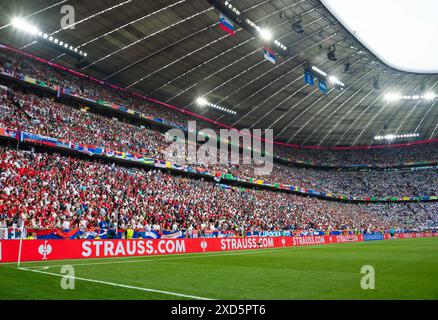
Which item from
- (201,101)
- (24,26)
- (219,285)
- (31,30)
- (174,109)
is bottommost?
(219,285)

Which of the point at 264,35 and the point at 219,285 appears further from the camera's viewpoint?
the point at 264,35

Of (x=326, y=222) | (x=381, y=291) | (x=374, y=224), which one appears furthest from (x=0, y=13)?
(x=374, y=224)

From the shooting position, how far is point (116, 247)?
1869 cm

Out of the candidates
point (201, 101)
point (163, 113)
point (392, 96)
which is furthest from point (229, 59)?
point (392, 96)

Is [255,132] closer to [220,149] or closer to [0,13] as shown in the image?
[220,149]

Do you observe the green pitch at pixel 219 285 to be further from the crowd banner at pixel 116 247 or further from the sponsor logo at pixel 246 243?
the sponsor logo at pixel 246 243

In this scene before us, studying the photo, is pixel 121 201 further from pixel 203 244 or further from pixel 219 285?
pixel 219 285

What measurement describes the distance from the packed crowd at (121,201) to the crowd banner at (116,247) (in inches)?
108

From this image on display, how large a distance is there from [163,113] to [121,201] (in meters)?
19.6

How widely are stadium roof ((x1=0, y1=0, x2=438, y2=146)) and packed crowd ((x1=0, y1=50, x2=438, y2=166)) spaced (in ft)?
3.97

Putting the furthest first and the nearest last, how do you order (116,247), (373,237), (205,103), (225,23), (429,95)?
(429,95)
(373,237)
(205,103)
(225,23)
(116,247)

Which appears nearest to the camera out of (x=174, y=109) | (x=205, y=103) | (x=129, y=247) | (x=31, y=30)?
(x=129, y=247)

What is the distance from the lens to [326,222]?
4847 centimetres
